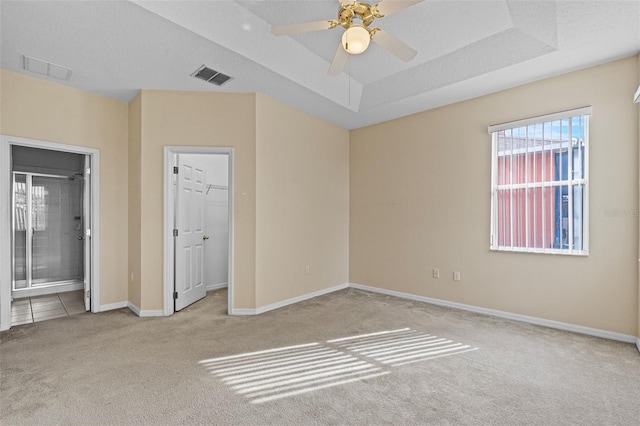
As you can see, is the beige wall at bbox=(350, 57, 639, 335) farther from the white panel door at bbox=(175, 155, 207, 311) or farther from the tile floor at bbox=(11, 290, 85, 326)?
the tile floor at bbox=(11, 290, 85, 326)

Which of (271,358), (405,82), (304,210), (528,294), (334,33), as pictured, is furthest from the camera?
(304,210)

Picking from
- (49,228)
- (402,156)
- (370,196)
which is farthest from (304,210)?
(49,228)

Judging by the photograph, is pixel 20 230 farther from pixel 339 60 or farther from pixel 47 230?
pixel 339 60

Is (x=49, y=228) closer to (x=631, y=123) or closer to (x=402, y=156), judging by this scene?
(x=402, y=156)

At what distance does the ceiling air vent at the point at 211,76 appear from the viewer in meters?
3.26

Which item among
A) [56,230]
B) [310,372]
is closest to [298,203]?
[310,372]

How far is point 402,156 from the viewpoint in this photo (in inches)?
186

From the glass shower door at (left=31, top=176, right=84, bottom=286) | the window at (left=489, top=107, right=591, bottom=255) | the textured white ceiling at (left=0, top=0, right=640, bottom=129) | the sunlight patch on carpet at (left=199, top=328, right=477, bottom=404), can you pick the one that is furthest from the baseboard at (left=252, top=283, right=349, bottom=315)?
the glass shower door at (left=31, top=176, right=84, bottom=286)

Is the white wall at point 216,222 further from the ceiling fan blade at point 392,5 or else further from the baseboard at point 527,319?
the ceiling fan blade at point 392,5

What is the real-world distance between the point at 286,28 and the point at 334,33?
128 centimetres

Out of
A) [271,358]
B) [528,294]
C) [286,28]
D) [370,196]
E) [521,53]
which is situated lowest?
[271,358]

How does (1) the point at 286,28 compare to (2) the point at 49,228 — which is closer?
(1) the point at 286,28

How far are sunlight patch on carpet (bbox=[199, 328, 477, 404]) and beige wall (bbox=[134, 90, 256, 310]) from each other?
1.32 metres

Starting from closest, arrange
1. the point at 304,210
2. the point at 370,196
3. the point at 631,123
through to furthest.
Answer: the point at 631,123, the point at 304,210, the point at 370,196
